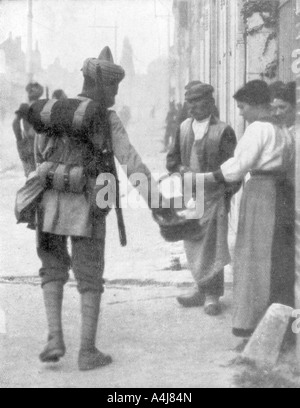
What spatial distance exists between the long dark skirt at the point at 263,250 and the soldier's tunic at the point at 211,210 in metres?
0.97

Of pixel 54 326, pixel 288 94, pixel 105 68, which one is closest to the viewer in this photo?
pixel 105 68

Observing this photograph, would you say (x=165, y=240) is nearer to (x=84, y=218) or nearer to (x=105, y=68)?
(x=84, y=218)

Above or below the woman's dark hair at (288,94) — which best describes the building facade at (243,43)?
above

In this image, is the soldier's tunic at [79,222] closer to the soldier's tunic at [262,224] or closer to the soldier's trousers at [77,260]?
the soldier's trousers at [77,260]

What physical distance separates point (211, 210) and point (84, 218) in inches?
63.3

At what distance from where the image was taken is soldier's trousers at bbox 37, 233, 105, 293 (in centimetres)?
471

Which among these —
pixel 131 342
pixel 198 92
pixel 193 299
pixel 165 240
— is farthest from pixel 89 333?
pixel 198 92

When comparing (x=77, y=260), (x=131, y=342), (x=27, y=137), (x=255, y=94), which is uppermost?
(x=255, y=94)

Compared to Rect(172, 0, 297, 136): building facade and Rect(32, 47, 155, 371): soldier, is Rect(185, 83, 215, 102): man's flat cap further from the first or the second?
Rect(32, 47, 155, 371): soldier

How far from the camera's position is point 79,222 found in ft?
15.3

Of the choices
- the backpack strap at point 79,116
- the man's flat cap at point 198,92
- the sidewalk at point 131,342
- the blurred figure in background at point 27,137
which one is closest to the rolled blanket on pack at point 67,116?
the backpack strap at point 79,116

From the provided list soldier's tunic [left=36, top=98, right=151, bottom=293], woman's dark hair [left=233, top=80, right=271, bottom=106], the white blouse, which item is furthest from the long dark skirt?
soldier's tunic [left=36, top=98, right=151, bottom=293]

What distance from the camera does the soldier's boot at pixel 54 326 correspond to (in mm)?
4680
